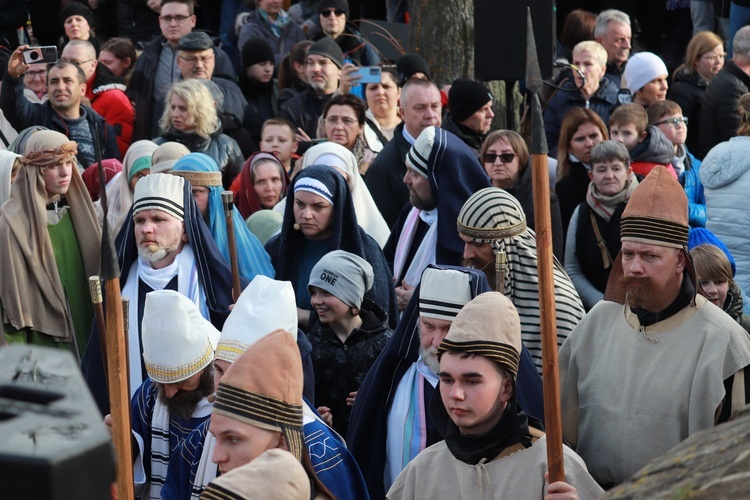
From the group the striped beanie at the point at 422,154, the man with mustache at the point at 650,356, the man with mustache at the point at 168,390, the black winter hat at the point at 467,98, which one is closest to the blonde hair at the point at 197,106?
the black winter hat at the point at 467,98

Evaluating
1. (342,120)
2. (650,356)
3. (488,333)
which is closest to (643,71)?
(342,120)

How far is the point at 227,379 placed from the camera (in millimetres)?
3428

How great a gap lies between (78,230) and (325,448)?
120 inches

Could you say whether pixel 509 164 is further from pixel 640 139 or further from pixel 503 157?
pixel 640 139

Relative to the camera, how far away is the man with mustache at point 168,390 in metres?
4.54

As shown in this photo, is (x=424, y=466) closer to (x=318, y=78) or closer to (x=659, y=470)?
(x=659, y=470)

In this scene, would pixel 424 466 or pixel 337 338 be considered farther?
pixel 337 338

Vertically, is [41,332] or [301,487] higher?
[301,487]

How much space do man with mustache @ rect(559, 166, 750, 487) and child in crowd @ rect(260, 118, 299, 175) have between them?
449cm

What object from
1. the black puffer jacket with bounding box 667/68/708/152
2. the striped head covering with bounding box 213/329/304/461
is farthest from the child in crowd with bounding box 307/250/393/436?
the black puffer jacket with bounding box 667/68/708/152

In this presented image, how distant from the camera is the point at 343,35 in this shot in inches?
421

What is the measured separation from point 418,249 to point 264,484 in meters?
3.92

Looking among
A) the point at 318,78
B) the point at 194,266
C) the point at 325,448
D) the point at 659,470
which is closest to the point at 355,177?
the point at 194,266

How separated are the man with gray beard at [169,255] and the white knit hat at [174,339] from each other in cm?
98
